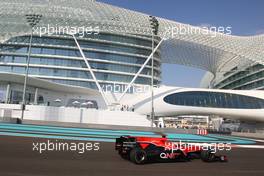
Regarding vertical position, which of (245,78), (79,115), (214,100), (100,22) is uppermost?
(100,22)

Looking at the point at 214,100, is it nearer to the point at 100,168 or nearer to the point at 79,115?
the point at 79,115

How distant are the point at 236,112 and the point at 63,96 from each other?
112 feet

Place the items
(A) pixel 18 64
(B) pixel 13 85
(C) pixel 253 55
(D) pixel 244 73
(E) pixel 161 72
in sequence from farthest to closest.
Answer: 1. (D) pixel 244 73
2. (E) pixel 161 72
3. (C) pixel 253 55
4. (A) pixel 18 64
5. (B) pixel 13 85

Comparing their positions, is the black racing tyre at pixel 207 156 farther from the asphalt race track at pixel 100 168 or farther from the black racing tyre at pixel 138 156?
the black racing tyre at pixel 138 156

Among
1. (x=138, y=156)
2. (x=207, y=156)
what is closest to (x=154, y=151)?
(x=138, y=156)

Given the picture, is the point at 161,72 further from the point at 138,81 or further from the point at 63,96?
the point at 63,96

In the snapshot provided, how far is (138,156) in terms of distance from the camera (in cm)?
1322

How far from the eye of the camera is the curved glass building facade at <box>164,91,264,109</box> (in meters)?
59.8

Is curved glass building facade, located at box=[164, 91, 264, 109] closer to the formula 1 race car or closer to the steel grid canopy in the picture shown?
the steel grid canopy

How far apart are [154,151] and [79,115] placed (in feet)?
129

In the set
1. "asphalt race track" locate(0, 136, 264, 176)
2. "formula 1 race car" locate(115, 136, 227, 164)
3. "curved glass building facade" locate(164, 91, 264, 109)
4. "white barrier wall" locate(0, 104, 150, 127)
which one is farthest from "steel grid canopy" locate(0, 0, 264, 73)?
"asphalt race track" locate(0, 136, 264, 176)

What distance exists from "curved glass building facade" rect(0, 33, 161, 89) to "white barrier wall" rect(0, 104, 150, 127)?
474 inches

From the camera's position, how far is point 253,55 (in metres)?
66.3

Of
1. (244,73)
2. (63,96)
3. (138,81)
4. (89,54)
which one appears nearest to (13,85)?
(63,96)
